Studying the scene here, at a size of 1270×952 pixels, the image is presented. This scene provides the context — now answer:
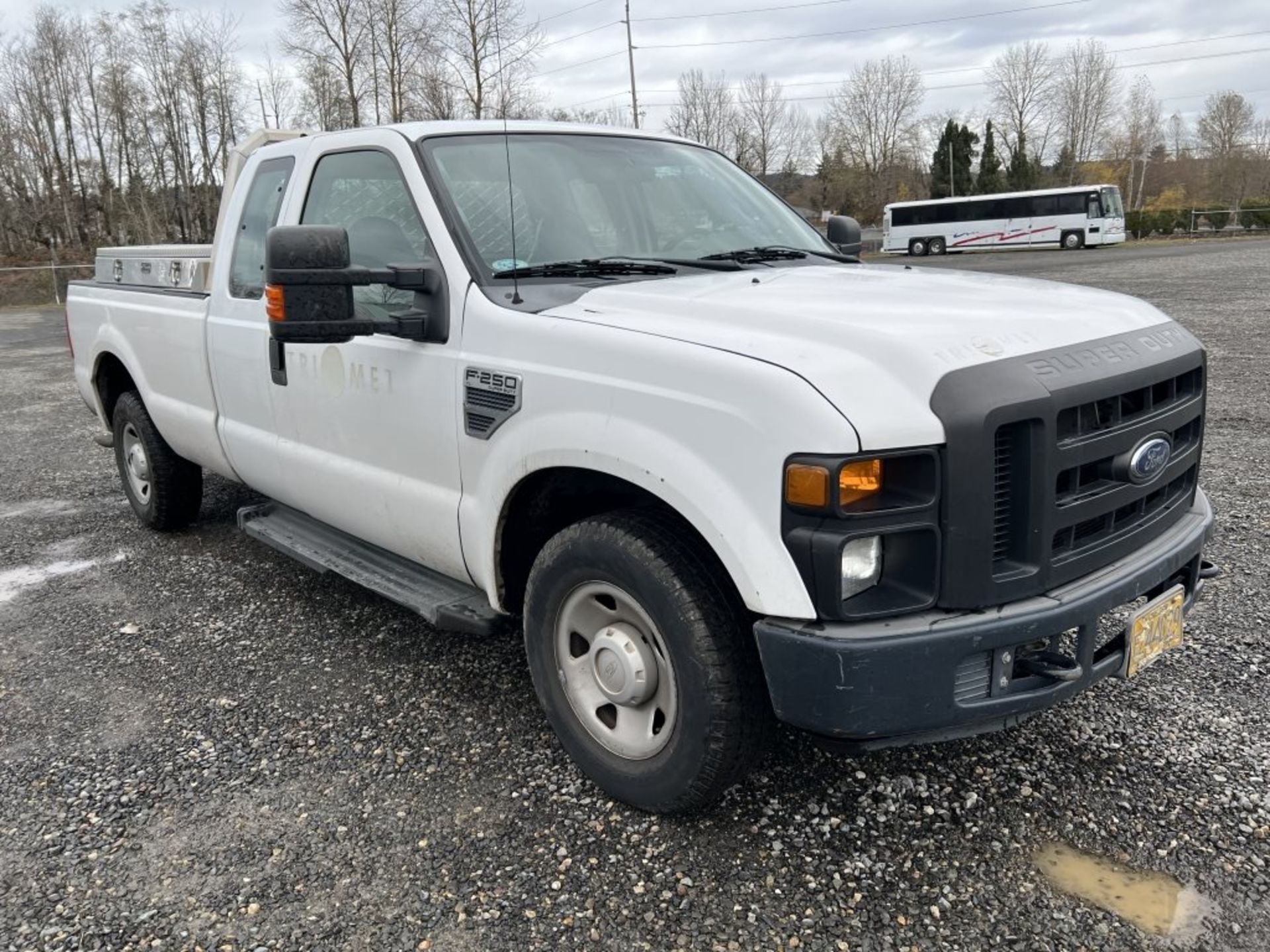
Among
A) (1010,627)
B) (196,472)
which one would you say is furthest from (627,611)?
(196,472)

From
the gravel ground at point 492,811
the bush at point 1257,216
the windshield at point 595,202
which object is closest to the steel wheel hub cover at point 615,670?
the gravel ground at point 492,811

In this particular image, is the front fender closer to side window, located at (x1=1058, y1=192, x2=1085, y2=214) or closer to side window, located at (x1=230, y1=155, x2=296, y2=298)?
side window, located at (x1=230, y1=155, x2=296, y2=298)

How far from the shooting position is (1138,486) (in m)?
2.70

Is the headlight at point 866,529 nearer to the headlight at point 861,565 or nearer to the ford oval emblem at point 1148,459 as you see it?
the headlight at point 861,565

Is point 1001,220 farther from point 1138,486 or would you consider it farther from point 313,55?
point 1138,486

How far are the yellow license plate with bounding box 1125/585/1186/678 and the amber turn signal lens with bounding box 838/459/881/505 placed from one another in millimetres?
909

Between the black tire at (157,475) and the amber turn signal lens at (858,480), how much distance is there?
442 cm

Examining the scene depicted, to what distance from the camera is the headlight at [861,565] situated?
2326 mm

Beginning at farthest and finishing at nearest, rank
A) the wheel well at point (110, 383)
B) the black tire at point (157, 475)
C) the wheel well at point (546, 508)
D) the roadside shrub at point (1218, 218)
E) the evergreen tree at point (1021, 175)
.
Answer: the evergreen tree at point (1021, 175), the roadside shrub at point (1218, 218), the wheel well at point (110, 383), the black tire at point (157, 475), the wheel well at point (546, 508)

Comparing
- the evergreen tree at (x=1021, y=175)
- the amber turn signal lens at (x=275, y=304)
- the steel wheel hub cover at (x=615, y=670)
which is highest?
the evergreen tree at (x=1021, y=175)

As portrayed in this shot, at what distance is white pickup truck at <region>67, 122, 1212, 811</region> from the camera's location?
2.34 meters

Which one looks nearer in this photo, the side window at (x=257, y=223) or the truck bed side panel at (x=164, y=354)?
the side window at (x=257, y=223)

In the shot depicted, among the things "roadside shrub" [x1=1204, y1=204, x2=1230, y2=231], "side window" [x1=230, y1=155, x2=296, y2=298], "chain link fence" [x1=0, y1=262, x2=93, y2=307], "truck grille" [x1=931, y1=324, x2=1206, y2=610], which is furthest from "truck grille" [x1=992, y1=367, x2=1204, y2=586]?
"roadside shrub" [x1=1204, y1=204, x2=1230, y2=231]

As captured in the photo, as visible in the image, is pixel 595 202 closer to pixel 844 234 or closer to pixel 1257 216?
pixel 844 234
